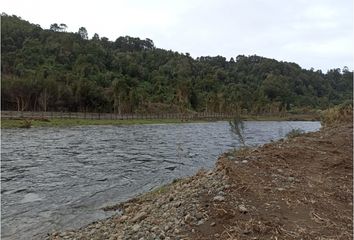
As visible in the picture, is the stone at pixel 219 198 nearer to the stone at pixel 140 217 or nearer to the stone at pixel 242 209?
the stone at pixel 242 209

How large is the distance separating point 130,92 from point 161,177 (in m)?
96.1

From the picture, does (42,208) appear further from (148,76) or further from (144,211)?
(148,76)

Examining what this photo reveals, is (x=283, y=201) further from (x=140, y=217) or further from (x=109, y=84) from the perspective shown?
(x=109, y=84)

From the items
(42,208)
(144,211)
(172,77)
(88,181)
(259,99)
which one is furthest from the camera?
(172,77)

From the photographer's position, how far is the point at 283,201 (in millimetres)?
8391

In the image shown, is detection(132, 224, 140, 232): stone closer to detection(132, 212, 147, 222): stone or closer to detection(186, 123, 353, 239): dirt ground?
detection(132, 212, 147, 222): stone

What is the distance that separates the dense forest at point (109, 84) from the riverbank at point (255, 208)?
268ft

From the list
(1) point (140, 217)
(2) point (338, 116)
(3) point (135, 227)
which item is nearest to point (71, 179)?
(1) point (140, 217)

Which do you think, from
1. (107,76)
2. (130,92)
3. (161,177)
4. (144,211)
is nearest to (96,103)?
(130,92)

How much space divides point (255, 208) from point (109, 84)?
126853mm

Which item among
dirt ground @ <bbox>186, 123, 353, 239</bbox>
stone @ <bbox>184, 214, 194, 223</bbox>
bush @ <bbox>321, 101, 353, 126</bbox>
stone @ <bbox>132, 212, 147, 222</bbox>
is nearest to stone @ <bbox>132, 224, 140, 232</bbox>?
stone @ <bbox>132, 212, 147, 222</bbox>

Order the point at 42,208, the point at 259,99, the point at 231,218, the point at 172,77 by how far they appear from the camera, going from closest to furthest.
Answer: the point at 231,218 < the point at 42,208 < the point at 259,99 < the point at 172,77

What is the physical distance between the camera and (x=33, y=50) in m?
141

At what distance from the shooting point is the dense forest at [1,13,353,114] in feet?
322
